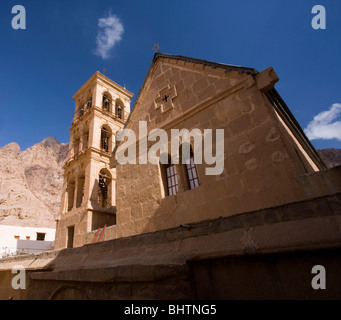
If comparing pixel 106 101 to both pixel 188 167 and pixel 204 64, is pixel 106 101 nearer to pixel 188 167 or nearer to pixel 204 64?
pixel 204 64

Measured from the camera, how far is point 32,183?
5294cm

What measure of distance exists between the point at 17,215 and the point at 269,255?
44196 millimetres

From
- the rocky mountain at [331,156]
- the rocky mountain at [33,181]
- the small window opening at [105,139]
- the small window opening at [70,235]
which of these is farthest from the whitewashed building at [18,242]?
the rocky mountain at [331,156]

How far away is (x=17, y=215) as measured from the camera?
3581 centimetres

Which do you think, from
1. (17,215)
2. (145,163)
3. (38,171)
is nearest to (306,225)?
(145,163)

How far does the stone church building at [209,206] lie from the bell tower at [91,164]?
3.41m

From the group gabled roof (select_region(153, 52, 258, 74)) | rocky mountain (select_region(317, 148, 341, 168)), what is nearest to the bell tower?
gabled roof (select_region(153, 52, 258, 74))

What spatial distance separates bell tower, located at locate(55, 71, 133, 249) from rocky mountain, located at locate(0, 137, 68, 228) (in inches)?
982

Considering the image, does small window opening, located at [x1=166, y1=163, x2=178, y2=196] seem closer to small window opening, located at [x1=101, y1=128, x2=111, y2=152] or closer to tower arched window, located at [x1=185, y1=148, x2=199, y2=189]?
tower arched window, located at [x1=185, y1=148, x2=199, y2=189]

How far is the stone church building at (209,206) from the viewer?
93.7 inches

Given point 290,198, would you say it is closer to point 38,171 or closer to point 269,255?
point 269,255

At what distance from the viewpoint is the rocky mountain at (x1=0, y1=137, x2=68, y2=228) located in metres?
36.3

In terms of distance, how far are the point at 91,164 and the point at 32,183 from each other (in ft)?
155

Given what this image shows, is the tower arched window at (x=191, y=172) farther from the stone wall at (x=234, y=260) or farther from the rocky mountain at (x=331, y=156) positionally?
the rocky mountain at (x=331, y=156)
